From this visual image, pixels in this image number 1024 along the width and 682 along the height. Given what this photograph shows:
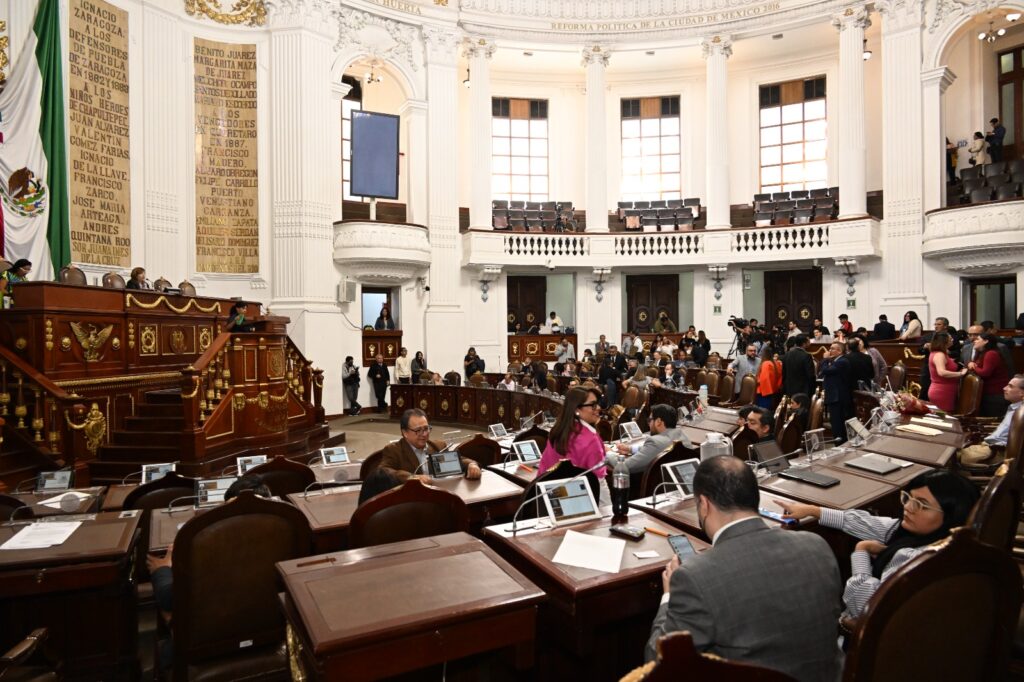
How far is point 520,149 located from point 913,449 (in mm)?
16979

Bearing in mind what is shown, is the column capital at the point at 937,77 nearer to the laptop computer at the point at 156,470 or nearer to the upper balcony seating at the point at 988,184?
the upper balcony seating at the point at 988,184

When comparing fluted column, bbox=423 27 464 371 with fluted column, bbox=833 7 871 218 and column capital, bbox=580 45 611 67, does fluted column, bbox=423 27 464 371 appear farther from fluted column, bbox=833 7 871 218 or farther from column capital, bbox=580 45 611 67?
fluted column, bbox=833 7 871 218

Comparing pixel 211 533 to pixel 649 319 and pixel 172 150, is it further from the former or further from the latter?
pixel 649 319

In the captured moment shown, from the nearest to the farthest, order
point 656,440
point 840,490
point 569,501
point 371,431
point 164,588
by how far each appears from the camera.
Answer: point 164,588, point 569,501, point 840,490, point 656,440, point 371,431

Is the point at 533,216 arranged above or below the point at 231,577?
above

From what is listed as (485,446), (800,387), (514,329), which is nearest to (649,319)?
(514,329)

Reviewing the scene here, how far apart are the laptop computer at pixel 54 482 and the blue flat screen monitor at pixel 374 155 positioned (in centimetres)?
1097

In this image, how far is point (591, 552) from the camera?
281 cm

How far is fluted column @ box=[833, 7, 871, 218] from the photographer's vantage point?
15.3m

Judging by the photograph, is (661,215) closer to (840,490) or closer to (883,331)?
(883,331)

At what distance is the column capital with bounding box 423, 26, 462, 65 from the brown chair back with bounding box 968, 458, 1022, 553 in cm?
1616

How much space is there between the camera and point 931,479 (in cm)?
260

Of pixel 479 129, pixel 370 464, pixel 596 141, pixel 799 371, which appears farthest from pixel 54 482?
pixel 596 141

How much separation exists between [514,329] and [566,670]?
15.8 meters
